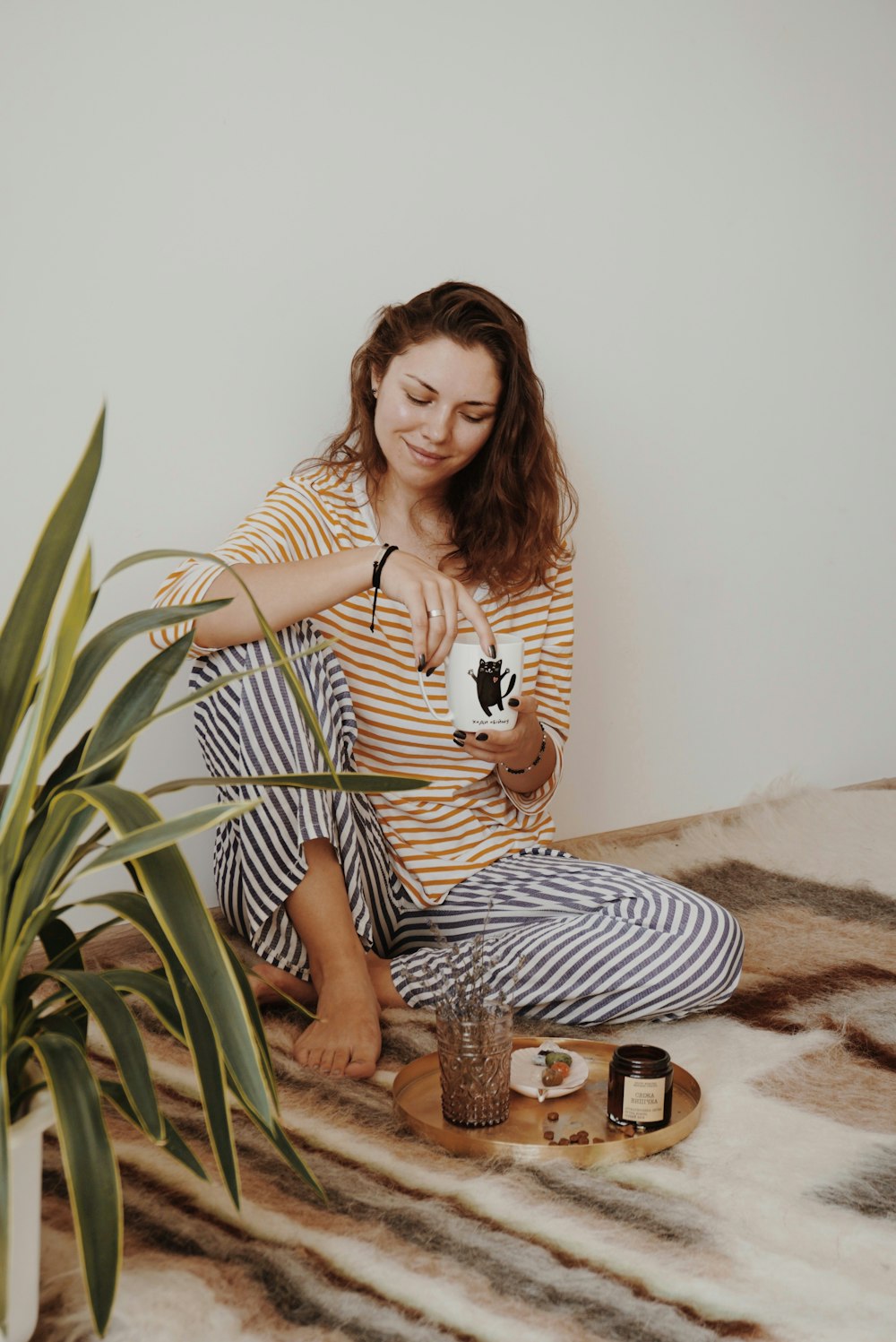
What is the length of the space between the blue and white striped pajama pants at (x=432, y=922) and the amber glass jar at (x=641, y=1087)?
229mm

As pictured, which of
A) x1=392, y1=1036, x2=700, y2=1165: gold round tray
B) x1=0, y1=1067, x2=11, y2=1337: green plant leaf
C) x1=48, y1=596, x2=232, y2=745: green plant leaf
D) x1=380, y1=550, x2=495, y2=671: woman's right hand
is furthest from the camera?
x1=380, y1=550, x2=495, y2=671: woman's right hand

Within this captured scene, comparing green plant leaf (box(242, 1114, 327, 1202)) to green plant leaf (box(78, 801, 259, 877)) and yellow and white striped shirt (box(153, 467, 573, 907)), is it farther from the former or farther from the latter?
yellow and white striped shirt (box(153, 467, 573, 907))

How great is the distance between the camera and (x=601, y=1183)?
116 centimetres

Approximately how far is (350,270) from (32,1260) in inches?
57.5

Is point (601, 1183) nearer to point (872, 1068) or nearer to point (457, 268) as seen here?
point (872, 1068)

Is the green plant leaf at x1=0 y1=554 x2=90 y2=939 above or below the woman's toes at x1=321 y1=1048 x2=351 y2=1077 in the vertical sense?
above

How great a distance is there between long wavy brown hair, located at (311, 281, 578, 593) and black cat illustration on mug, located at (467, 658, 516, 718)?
460 millimetres

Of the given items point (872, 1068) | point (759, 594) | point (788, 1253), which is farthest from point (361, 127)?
point (788, 1253)

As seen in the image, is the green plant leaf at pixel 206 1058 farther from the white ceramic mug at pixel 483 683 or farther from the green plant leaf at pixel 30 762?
the white ceramic mug at pixel 483 683

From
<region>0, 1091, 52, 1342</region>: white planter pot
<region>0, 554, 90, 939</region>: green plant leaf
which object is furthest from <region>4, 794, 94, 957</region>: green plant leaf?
<region>0, 1091, 52, 1342</region>: white planter pot

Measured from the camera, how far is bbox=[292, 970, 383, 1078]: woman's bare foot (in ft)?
4.53

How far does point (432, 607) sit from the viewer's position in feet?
4.25

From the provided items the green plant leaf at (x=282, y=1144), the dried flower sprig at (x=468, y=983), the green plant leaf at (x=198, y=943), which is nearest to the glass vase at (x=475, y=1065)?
the dried flower sprig at (x=468, y=983)

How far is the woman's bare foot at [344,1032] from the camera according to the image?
1.38 metres
